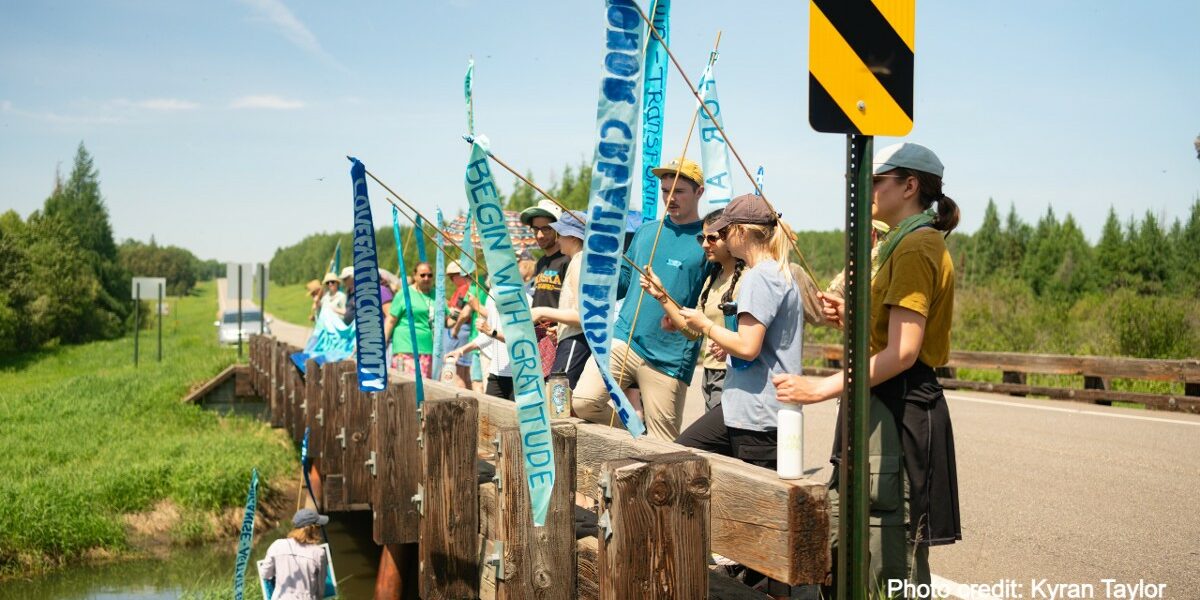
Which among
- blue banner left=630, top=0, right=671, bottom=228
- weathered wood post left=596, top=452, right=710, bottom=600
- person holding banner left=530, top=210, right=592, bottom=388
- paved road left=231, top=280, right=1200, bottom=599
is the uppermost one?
blue banner left=630, top=0, right=671, bottom=228

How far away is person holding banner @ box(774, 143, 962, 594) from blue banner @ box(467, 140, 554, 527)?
75cm

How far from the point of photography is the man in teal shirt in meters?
5.32

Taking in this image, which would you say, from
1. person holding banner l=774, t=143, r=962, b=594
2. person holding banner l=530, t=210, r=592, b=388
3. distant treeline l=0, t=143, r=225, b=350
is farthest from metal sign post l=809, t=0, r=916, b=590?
distant treeline l=0, t=143, r=225, b=350

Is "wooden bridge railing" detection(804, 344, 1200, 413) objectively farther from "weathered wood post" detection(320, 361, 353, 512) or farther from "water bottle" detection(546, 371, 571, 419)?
"water bottle" detection(546, 371, 571, 419)

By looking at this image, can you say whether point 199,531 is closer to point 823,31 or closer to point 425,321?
point 425,321

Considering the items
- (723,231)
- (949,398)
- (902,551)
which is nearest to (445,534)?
(723,231)

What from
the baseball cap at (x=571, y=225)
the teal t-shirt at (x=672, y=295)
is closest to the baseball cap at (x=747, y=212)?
the teal t-shirt at (x=672, y=295)

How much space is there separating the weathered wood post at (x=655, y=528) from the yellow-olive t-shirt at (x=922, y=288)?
73 centimetres

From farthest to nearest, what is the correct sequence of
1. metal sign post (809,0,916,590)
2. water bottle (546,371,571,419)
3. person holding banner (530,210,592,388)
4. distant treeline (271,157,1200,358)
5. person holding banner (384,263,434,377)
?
distant treeline (271,157,1200,358) < person holding banner (384,263,434,377) < person holding banner (530,210,592,388) < water bottle (546,371,571,419) < metal sign post (809,0,916,590)

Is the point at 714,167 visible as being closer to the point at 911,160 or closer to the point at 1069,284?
the point at 911,160

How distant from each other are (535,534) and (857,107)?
212 cm

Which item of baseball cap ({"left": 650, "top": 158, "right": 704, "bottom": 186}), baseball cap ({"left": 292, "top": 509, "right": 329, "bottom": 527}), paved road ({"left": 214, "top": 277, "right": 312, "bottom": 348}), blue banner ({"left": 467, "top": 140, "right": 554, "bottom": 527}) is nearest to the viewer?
blue banner ({"left": 467, "top": 140, "right": 554, "bottom": 527})

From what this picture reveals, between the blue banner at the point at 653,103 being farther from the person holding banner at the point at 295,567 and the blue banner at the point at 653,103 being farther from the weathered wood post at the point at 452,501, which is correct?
the person holding banner at the point at 295,567

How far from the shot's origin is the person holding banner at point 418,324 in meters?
10.1
